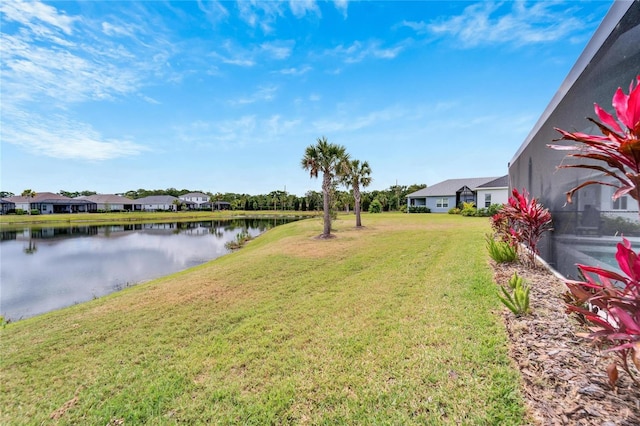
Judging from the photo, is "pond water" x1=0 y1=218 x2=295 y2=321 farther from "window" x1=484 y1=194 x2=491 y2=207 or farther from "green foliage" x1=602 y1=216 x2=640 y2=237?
"window" x1=484 y1=194 x2=491 y2=207

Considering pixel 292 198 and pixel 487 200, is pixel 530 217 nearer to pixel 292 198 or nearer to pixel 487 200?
pixel 487 200

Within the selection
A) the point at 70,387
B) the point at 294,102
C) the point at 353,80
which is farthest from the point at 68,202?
the point at 70,387

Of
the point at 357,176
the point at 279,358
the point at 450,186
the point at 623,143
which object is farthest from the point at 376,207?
the point at 623,143

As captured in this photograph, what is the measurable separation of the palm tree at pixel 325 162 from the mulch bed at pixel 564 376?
12.7 metres

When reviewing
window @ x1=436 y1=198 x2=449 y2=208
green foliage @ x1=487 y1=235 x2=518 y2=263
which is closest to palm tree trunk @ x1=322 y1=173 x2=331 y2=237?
green foliage @ x1=487 y1=235 x2=518 y2=263

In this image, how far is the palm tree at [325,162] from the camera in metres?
15.6

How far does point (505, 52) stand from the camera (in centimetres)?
911

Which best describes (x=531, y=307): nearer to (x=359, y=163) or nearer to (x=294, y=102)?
(x=359, y=163)

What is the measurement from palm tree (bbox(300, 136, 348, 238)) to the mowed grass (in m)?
9.63

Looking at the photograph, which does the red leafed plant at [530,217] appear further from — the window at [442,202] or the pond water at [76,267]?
the window at [442,202]

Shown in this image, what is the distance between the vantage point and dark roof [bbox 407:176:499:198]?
33.8 meters

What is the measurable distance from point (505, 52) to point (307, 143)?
10161 millimetres

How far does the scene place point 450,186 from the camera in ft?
117

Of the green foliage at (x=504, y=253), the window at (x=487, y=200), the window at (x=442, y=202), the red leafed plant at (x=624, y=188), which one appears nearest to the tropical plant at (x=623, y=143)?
the red leafed plant at (x=624, y=188)
